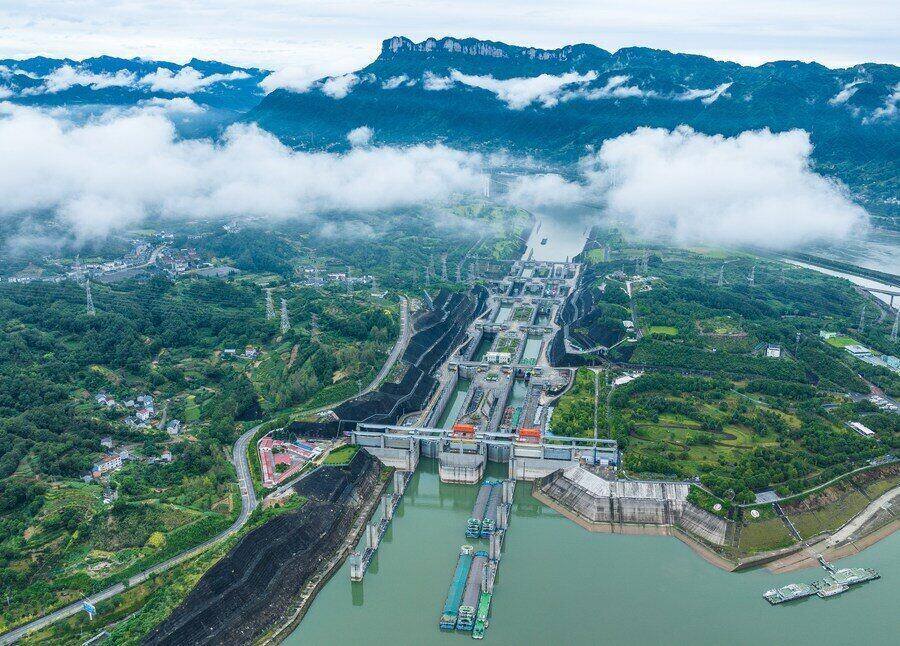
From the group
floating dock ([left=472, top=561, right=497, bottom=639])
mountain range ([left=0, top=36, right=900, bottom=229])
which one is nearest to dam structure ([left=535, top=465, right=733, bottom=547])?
floating dock ([left=472, top=561, right=497, bottom=639])

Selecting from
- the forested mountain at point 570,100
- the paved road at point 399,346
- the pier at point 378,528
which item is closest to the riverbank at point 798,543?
the pier at point 378,528

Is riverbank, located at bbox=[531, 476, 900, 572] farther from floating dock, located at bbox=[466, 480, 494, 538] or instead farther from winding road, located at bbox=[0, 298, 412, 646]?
winding road, located at bbox=[0, 298, 412, 646]

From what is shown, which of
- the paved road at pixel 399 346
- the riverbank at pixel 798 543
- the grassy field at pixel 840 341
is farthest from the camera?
the grassy field at pixel 840 341

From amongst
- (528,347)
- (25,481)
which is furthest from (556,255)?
(25,481)

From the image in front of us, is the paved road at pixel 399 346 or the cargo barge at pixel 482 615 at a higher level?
the cargo barge at pixel 482 615

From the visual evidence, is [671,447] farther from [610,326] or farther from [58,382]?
[58,382]

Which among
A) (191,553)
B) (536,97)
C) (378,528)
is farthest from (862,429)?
(536,97)

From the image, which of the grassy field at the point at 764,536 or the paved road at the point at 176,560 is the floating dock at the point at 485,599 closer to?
the paved road at the point at 176,560
